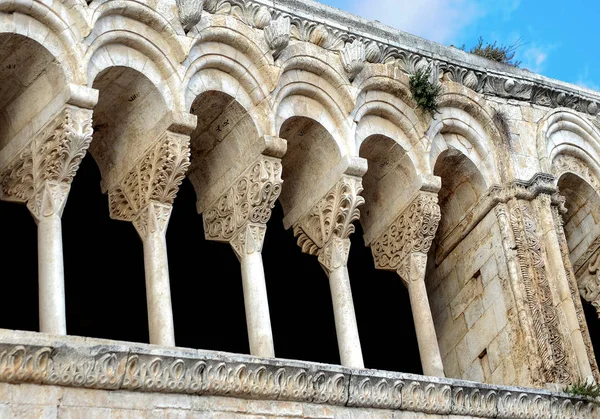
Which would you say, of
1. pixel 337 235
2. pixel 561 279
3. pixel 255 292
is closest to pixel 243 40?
pixel 337 235

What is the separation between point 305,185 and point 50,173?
2931 mm

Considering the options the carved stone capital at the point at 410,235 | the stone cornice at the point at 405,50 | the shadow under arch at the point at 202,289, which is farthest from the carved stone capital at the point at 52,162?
the carved stone capital at the point at 410,235

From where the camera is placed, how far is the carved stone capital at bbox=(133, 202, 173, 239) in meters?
10.7

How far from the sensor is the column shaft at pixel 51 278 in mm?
9539

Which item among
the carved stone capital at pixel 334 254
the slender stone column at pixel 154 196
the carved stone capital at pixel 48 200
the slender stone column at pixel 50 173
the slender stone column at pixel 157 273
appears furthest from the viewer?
the carved stone capital at pixel 334 254

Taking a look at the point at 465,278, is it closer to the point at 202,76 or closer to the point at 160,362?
the point at 202,76

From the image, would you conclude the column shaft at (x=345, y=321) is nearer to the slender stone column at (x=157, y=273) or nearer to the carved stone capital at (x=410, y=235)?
the carved stone capital at (x=410, y=235)

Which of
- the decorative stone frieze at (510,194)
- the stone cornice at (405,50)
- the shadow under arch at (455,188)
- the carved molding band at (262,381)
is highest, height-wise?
the stone cornice at (405,50)

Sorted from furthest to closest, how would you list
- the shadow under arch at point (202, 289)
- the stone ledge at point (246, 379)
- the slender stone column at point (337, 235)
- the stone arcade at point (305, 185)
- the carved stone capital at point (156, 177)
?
the shadow under arch at point (202, 289) < the slender stone column at point (337, 235) < the carved stone capital at point (156, 177) < the stone arcade at point (305, 185) < the stone ledge at point (246, 379)

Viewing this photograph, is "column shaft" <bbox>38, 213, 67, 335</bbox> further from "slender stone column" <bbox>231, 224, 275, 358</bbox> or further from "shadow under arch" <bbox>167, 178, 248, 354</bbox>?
"shadow under arch" <bbox>167, 178, 248, 354</bbox>

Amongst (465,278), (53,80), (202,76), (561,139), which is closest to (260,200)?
(202,76)

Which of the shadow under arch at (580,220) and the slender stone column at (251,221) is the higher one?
the shadow under arch at (580,220)

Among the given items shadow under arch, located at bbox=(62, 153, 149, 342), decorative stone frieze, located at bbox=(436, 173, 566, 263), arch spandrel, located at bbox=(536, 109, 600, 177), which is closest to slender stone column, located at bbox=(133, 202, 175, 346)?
shadow under arch, located at bbox=(62, 153, 149, 342)

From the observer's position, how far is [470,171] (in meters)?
13.5
